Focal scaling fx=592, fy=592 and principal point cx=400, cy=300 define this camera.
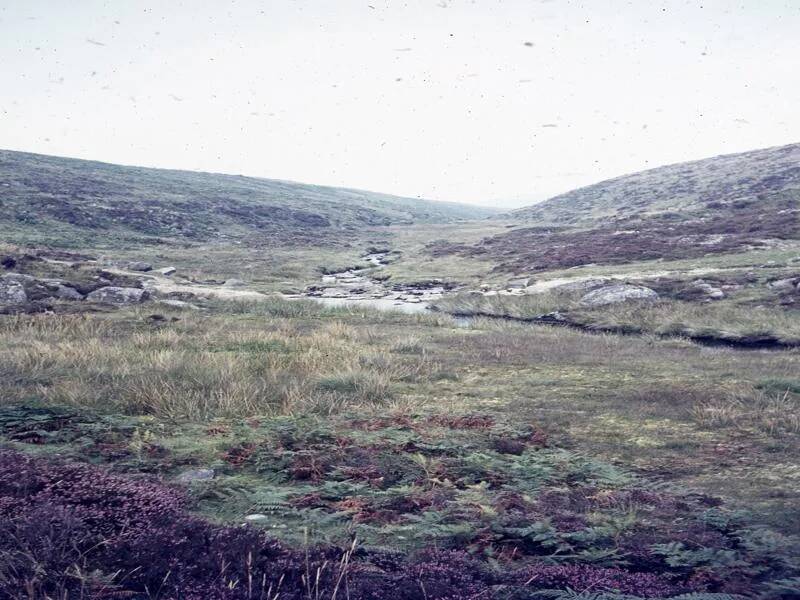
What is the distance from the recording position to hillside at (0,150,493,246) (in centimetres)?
4997

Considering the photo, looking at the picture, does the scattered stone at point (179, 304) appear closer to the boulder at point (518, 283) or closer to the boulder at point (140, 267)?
the boulder at point (140, 267)

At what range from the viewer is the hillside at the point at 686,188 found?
58875 millimetres

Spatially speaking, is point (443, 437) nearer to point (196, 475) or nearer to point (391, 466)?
point (391, 466)

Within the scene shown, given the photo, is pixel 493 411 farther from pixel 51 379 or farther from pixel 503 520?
pixel 51 379

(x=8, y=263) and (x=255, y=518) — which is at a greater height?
(x=8, y=263)

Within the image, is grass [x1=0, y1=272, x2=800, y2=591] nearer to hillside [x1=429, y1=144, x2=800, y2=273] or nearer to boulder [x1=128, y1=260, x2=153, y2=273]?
boulder [x1=128, y1=260, x2=153, y2=273]

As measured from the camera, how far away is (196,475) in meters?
5.60

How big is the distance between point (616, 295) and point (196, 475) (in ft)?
65.7

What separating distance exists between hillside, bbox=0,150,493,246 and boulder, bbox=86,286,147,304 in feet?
78.5

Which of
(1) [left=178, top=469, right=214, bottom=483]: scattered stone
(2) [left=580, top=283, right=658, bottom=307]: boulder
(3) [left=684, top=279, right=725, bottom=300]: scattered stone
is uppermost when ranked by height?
(3) [left=684, top=279, right=725, bottom=300]: scattered stone

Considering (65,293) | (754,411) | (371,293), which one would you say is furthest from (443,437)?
(371,293)

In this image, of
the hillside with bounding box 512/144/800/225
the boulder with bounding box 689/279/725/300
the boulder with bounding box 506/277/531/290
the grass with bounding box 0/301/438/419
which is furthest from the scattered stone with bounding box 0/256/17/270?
the hillside with bounding box 512/144/800/225

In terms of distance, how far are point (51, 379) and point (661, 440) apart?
344 inches

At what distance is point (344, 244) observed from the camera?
6150 cm
